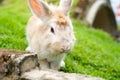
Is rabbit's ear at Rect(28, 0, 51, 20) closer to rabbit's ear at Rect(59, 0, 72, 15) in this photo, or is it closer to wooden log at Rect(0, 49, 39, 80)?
rabbit's ear at Rect(59, 0, 72, 15)

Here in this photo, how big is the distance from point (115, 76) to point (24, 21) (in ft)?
13.2

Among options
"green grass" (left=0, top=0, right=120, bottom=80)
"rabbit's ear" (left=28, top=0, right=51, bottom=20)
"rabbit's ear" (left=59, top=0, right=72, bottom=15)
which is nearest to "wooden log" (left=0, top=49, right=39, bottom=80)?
"rabbit's ear" (left=28, top=0, right=51, bottom=20)

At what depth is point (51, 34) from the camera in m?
6.14

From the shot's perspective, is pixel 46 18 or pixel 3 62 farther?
pixel 46 18

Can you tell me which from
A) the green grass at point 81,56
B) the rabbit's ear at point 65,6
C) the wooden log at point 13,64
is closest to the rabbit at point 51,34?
the rabbit's ear at point 65,6

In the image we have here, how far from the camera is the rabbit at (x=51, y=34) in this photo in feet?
19.7

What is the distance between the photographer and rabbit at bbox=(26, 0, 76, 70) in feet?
19.7

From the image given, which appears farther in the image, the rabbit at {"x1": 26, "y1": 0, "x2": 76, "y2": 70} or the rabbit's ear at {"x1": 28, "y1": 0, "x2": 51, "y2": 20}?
the rabbit's ear at {"x1": 28, "y1": 0, "x2": 51, "y2": 20}

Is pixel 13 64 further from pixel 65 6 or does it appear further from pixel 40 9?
pixel 65 6

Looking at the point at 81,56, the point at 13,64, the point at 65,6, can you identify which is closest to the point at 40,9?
the point at 65,6

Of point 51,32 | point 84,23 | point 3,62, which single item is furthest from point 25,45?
point 84,23

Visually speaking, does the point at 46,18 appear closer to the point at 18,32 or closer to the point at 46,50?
the point at 46,50

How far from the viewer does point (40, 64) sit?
21.1 ft

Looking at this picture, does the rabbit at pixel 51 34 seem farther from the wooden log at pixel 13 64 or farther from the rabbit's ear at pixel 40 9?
the wooden log at pixel 13 64
